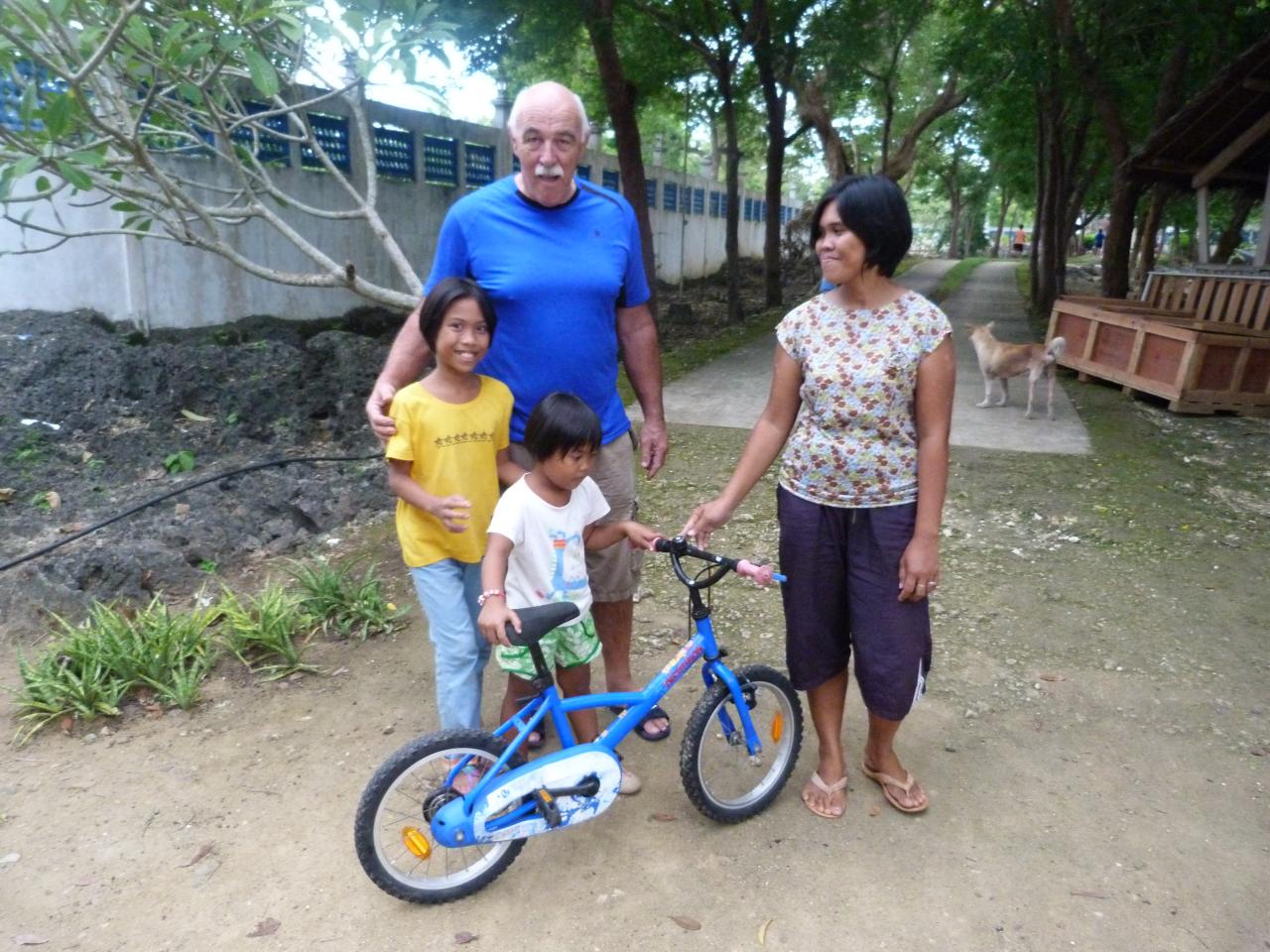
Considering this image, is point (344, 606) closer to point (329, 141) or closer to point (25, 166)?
point (25, 166)

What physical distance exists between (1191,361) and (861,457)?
613cm

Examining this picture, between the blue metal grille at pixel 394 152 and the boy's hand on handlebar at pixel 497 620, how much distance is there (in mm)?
9252

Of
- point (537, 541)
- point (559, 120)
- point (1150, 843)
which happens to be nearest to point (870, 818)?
point (1150, 843)

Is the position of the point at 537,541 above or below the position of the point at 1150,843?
above

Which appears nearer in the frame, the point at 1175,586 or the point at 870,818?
the point at 870,818

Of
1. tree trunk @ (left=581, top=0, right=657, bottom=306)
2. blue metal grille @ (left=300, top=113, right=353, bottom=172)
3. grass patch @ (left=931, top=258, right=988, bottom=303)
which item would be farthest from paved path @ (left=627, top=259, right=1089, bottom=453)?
grass patch @ (left=931, top=258, right=988, bottom=303)

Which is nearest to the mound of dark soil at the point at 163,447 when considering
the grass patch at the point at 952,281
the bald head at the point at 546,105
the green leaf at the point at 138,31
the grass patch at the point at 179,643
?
the grass patch at the point at 179,643

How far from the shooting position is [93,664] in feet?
10.8

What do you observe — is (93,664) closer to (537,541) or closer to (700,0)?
(537,541)

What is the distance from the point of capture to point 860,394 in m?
2.25

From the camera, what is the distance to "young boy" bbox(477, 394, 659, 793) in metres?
2.23

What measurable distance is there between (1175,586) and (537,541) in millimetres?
3420

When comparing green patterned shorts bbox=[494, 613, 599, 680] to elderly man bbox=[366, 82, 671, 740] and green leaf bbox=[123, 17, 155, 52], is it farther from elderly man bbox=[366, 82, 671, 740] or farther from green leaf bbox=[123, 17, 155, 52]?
green leaf bbox=[123, 17, 155, 52]

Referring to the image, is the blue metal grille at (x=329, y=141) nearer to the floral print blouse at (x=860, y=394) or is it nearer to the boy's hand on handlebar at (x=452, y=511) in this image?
the boy's hand on handlebar at (x=452, y=511)
